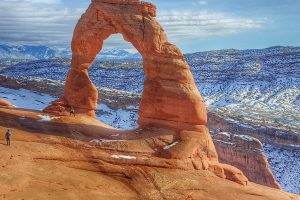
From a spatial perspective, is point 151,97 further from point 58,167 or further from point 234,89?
point 234,89

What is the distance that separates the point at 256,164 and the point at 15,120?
95.3 feet

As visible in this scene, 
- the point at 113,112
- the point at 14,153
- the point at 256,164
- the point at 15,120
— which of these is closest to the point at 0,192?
the point at 14,153

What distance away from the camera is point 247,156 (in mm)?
50281

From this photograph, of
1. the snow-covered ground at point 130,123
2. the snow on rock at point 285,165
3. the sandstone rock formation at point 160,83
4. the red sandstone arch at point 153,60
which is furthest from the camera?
the snow-covered ground at point 130,123

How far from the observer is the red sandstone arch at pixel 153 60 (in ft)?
101

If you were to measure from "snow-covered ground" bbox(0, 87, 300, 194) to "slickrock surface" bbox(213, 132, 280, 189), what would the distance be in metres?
10.1

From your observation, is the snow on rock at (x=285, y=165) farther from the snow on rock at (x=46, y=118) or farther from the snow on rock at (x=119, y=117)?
the snow on rock at (x=46, y=118)

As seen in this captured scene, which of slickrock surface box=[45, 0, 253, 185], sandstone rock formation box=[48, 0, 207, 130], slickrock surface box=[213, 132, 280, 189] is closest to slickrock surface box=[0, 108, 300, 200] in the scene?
slickrock surface box=[45, 0, 253, 185]

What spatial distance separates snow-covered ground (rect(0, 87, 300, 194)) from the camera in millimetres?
60812

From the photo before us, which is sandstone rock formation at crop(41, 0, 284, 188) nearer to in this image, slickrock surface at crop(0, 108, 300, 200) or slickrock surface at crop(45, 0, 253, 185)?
slickrock surface at crop(45, 0, 253, 185)

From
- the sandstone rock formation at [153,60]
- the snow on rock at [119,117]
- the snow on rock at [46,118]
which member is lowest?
the snow on rock at [119,117]

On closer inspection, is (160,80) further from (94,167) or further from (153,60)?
(94,167)

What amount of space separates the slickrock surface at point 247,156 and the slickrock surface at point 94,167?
16.4m

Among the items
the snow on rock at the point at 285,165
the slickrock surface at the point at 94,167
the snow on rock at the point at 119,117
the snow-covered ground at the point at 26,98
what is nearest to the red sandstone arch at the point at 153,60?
the slickrock surface at the point at 94,167
